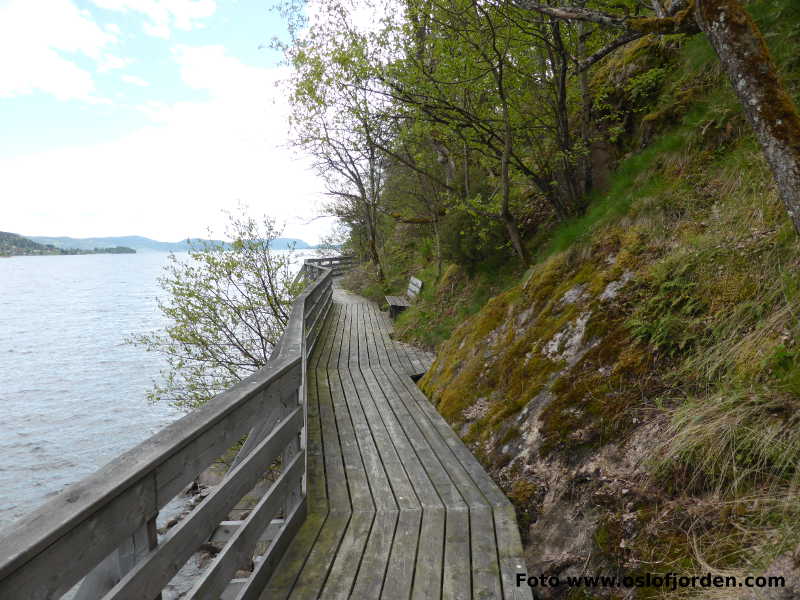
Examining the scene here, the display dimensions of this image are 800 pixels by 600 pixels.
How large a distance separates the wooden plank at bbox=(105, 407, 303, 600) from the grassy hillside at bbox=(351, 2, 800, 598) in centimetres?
175

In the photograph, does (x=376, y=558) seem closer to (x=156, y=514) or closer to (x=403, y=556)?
(x=403, y=556)

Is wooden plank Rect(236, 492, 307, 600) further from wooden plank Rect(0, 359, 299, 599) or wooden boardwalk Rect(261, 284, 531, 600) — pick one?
wooden plank Rect(0, 359, 299, 599)

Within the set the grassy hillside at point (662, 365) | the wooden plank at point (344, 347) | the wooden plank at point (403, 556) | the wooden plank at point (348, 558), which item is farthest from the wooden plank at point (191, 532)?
the wooden plank at point (344, 347)

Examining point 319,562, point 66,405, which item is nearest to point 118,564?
point 319,562

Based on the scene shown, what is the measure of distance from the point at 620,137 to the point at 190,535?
6946 mm

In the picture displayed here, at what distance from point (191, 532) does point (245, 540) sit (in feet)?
1.87

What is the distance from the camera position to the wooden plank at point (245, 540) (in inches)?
76.2

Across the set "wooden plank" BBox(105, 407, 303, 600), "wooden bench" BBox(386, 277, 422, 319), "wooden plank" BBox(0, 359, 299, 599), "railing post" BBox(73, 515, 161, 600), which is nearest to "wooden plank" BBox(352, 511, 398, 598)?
"wooden plank" BBox(105, 407, 303, 600)

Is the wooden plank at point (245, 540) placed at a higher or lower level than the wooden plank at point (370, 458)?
higher

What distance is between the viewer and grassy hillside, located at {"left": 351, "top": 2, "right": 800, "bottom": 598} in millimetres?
2305

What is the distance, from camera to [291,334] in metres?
4.55

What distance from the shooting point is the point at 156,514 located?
1576 millimetres

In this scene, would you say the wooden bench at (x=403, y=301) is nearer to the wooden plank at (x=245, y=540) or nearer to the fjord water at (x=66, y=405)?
the fjord water at (x=66, y=405)

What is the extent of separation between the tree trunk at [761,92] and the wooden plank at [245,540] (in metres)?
3.48
